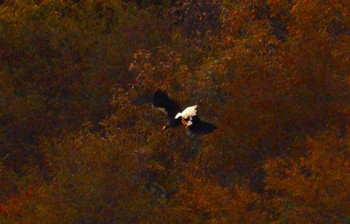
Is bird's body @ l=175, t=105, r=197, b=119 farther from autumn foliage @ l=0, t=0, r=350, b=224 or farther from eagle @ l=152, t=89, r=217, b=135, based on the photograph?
autumn foliage @ l=0, t=0, r=350, b=224

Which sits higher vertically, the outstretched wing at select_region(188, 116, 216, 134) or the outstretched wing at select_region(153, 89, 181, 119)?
the outstretched wing at select_region(153, 89, 181, 119)

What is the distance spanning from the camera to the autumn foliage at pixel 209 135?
58.9ft

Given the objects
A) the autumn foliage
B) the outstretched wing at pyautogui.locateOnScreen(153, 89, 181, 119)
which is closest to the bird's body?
the outstretched wing at pyautogui.locateOnScreen(153, 89, 181, 119)

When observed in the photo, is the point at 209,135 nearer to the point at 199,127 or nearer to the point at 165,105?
the point at 165,105

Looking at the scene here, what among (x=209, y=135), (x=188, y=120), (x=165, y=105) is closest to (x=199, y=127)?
(x=188, y=120)

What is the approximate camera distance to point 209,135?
19156mm

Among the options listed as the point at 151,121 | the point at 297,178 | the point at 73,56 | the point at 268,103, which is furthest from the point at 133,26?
the point at 297,178

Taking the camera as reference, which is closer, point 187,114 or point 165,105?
point 187,114

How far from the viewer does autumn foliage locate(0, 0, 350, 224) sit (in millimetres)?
17938

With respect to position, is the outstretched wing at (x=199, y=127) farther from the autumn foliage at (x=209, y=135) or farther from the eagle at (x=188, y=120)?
the autumn foliage at (x=209, y=135)

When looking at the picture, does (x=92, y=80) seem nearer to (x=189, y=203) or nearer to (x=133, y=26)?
(x=133, y=26)

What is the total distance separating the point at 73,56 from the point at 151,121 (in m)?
4.50

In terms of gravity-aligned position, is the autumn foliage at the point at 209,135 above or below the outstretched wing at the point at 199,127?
below

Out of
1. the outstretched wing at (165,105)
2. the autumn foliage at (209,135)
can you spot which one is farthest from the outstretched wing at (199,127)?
the autumn foliage at (209,135)
